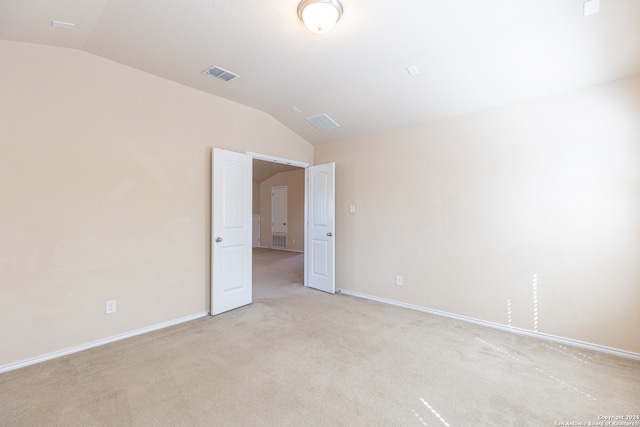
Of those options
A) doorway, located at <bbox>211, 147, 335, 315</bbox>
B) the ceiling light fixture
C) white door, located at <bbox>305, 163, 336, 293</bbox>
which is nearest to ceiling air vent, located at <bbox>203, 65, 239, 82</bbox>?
doorway, located at <bbox>211, 147, 335, 315</bbox>

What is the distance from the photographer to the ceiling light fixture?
189cm

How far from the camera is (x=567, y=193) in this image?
105 inches

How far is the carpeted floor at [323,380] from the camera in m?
1.73

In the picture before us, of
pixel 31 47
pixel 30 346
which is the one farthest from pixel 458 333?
pixel 31 47

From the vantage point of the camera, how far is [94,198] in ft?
8.55

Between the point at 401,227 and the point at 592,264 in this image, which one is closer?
the point at 592,264

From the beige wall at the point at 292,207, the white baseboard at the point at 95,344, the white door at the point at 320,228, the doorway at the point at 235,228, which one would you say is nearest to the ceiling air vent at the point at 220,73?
the doorway at the point at 235,228

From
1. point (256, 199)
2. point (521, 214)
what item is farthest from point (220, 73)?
point (256, 199)

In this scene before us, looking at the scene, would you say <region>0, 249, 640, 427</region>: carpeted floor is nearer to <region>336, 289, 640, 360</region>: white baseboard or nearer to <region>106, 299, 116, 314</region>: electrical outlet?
<region>336, 289, 640, 360</region>: white baseboard

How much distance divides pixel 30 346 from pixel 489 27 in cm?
449

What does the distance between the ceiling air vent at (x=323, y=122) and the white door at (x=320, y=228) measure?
1.90 ft

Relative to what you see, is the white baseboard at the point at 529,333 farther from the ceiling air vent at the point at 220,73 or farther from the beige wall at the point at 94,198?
the ceiling air vent at the point at 220,73

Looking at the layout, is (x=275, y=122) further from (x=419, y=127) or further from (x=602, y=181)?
(x=602, y=181)

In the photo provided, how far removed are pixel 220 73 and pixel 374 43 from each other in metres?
1.63
